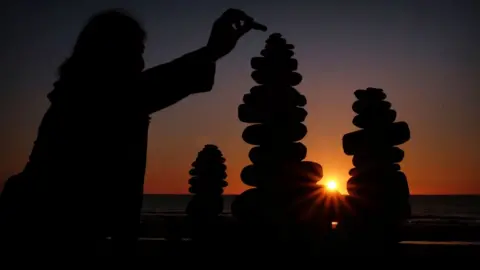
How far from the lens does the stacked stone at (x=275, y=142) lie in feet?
36.8

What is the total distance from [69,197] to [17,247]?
25cm

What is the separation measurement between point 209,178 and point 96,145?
832 inches

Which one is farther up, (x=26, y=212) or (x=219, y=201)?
(x=219, y=201)

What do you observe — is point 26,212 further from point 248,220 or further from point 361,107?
point 361,107

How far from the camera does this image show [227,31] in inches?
83.0

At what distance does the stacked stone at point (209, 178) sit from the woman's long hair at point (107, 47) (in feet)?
62.7

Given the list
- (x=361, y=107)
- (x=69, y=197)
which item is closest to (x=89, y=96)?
(x=69, y=197)

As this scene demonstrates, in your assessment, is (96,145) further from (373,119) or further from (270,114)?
(373,119)

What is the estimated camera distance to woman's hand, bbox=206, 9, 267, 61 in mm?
2068

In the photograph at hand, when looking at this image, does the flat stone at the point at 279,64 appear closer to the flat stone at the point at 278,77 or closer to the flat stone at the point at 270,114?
the flat stone at the point at 278,77

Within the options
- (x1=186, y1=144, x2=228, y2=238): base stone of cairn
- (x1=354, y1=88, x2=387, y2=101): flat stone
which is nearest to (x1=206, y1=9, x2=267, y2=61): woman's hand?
(x1=354, y1=88, x2=387, y2=101): flat stone

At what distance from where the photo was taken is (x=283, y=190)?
1128 centimetres

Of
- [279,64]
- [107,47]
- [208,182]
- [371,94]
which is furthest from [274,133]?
[208,182]

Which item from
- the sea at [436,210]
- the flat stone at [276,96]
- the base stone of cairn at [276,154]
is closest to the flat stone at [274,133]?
the base stone of cairn at [276,154]
